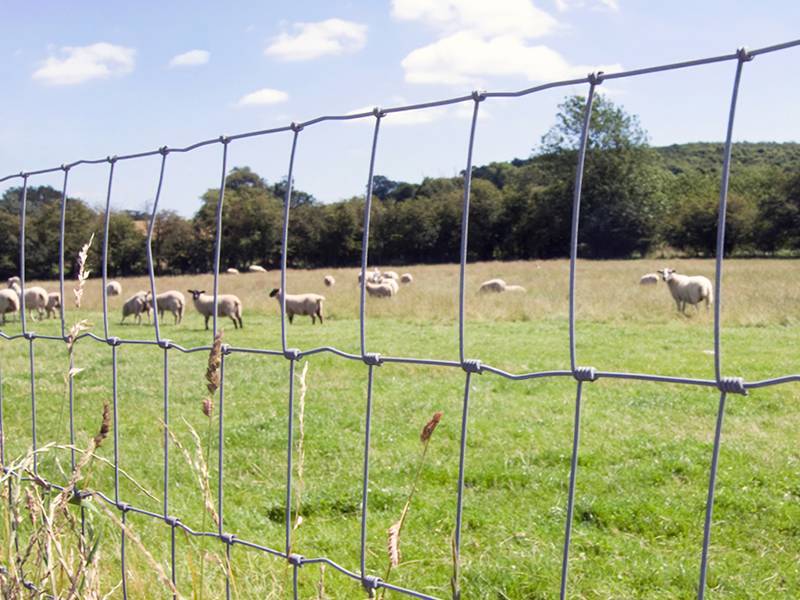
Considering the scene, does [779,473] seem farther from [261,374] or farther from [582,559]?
[261,374]

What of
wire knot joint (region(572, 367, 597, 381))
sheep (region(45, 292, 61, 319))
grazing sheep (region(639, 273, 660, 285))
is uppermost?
grazing sheep (region(639, 273, 660, 285))

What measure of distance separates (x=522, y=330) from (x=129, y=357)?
7.64m

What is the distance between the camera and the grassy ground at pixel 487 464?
3840mm

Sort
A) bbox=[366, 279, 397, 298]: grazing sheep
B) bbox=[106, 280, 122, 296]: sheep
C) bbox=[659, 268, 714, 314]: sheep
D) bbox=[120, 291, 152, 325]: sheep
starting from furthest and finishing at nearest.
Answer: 1. bbox=[106, 280, 122, 296]: sheep
2. bbox=[366, 279, 397, 298]: grazing sheep
3. bbox=[120, 291, 152, 325]: sheep
4. bbox=[659, 268, 714, 314]: sheep

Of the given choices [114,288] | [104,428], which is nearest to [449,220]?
[104,428]

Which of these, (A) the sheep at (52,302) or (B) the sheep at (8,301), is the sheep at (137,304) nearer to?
(A) the sheep at (52,302)

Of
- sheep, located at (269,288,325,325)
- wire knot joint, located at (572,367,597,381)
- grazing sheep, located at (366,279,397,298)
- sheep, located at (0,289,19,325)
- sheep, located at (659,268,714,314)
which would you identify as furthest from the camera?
grazing sheep, located at (366,279,397,298)

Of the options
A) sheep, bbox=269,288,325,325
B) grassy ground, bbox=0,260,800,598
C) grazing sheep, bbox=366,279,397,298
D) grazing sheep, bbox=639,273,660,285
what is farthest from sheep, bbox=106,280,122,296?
grazing sheep, bbox=639,273,660,285

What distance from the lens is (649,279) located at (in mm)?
24078

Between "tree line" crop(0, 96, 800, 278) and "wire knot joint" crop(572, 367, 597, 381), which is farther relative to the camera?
"tree line" crop(0, 96, 800, 278)

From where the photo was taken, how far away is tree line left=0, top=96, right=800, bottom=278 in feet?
24.2

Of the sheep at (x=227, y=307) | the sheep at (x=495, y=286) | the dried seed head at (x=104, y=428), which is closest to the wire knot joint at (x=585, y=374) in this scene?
the dried seed head at (x=104, y=428)

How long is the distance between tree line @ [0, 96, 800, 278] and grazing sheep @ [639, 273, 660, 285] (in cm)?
115

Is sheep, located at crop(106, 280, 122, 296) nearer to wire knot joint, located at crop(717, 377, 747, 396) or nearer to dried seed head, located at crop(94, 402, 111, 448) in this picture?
dried seed head, located at crop(94, 402, 111, 448)
